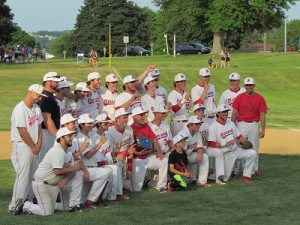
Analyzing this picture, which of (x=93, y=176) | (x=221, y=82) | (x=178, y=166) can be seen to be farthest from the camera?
(x=221, y=82)

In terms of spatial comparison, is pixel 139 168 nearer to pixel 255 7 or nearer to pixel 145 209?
pixel 145 209

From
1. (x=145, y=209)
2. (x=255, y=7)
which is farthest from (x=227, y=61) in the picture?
(x=145, y=209)

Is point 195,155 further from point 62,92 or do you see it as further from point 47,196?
point 47,196

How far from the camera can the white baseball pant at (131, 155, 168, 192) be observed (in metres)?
11.5

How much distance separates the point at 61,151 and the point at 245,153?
421cm

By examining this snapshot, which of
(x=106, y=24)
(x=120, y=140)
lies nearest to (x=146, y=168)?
(x=120, y=140)

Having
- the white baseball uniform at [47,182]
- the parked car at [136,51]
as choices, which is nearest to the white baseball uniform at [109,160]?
the white baseball uniform at [47,182]

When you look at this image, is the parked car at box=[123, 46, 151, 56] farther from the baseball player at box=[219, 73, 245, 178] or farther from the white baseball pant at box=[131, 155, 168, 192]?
the white baseball pant at box=[131, 155, 168, 192]

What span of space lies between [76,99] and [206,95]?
280 cm

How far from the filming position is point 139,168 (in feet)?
38.3

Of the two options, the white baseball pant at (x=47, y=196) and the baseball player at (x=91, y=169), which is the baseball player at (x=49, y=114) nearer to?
the baseball player at (x=91, y=169)

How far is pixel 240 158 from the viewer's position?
12594 mm

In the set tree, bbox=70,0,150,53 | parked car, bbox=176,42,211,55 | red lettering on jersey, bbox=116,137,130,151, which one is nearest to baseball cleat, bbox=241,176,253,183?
red lettering on jersey, bbox=116,137,130,151

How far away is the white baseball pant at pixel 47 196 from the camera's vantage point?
9.66 metres
